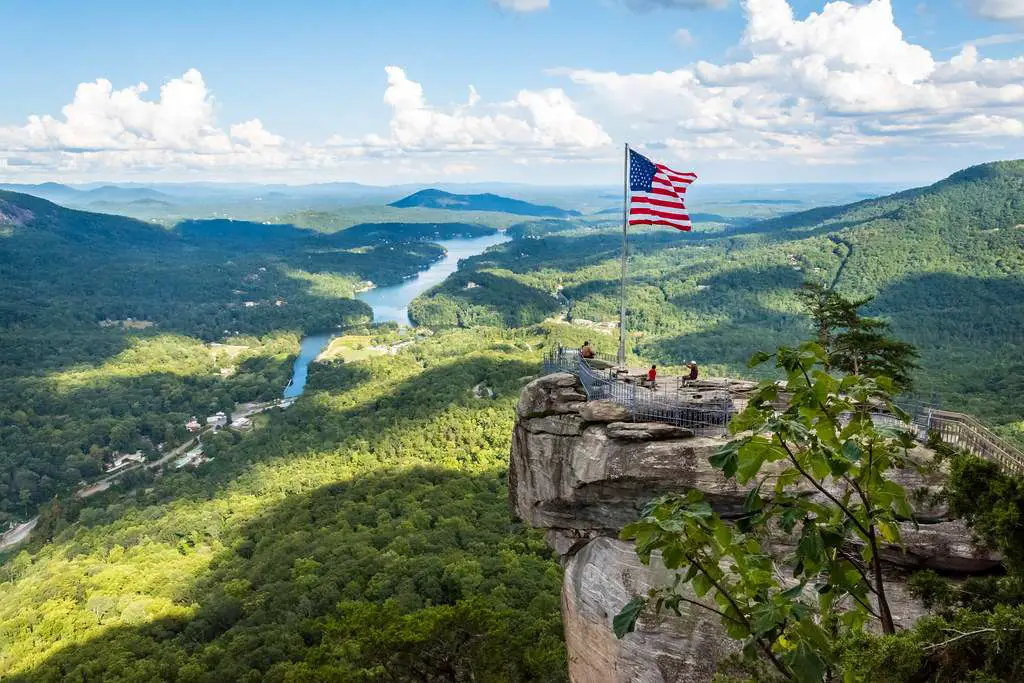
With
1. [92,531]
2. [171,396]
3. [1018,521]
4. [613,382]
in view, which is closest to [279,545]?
[92,531]

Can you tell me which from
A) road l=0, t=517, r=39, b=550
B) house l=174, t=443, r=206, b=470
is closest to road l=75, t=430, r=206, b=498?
house l=174, t=443, r=206, b=470

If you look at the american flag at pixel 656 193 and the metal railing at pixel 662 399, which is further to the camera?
the american flag at pixel 656 193

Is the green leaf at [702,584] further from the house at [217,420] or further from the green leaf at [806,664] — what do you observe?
the house at [217,420]

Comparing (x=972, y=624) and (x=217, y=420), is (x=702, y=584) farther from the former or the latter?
(x=217, y=420)

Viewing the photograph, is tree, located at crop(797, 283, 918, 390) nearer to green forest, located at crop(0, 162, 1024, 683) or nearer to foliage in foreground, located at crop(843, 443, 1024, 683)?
green forest, located at crop(0, 162, 1024, 683)

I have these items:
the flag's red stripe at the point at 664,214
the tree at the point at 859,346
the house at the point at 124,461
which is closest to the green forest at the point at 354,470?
the tree at the point at 859,346
